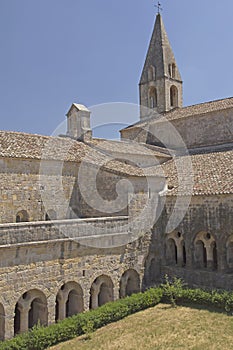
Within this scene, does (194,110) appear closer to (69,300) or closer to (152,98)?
(152,98)

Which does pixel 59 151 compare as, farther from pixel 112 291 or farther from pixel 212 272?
pixel 212 272

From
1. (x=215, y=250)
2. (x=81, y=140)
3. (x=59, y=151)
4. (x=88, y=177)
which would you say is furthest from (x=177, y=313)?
(x=81, y=140)

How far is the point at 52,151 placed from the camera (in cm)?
1747

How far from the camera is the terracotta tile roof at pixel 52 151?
1616cm

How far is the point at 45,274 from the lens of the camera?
13.0m

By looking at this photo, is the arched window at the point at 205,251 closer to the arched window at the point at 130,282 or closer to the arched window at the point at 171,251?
the arched window at the point at 171,251

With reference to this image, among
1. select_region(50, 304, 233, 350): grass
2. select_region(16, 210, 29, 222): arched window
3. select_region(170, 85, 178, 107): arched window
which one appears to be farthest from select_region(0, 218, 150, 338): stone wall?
select_region(170, 85, 178, 107): arched window

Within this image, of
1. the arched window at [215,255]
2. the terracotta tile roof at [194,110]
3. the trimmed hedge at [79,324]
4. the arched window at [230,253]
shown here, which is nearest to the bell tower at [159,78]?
the terracotta tile roof at [194,110]

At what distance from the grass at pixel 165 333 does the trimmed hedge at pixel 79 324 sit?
27 centimetres

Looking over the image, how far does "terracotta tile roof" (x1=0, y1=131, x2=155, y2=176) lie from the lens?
53.0ft

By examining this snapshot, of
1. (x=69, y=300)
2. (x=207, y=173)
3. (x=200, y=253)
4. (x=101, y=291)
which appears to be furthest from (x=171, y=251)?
(x=69, y=300)

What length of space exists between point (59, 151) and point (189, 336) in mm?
10255

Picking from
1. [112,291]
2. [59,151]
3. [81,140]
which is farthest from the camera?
[81,140]

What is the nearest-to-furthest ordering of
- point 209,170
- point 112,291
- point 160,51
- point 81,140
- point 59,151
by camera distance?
1. point 112,291
2. point 59,151
3. point 209,170
4. point 81,140
5. point 160,51
